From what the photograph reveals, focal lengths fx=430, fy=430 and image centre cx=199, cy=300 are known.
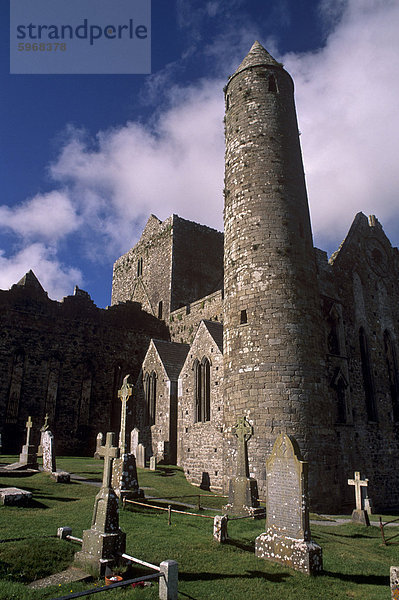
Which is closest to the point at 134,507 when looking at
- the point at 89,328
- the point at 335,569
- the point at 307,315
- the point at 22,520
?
the point at 22,520

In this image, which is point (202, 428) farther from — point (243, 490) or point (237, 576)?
point (237, 576)

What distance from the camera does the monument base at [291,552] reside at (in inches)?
269

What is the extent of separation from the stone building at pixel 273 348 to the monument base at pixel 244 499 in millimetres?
2354

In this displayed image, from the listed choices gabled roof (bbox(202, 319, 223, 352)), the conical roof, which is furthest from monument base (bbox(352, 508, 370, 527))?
the conical roof

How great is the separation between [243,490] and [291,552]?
417 cm

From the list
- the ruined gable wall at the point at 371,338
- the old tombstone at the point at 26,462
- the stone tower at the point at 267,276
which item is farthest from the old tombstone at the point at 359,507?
the old tombstone at the point at 26,462

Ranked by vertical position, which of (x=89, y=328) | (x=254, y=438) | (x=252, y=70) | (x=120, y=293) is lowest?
(x=254, y=438)

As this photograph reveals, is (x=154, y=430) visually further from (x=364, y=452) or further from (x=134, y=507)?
(x=134, y=507)

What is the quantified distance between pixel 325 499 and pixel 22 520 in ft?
30.6

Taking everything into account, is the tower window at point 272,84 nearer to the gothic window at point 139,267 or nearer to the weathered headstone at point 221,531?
the weathered headstone at point 221,531

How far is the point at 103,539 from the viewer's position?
6305mm

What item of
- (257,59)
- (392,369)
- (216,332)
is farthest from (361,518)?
(257,59)

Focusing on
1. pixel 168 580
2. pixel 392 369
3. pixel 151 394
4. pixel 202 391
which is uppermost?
pixel 392 369

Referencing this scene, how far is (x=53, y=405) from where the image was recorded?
84.7ft
